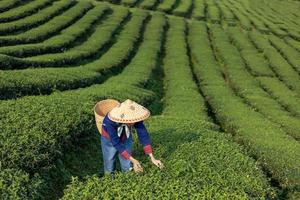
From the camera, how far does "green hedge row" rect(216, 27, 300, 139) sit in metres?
24.1

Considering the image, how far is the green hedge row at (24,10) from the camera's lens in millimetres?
37456

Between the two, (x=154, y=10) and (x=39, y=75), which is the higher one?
(x=39, y=75)

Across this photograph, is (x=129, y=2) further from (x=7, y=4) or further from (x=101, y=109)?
(x=101, y=109)

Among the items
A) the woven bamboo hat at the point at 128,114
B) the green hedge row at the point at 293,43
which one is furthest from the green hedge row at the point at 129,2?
the woven bamboo hat at the point at 128,114

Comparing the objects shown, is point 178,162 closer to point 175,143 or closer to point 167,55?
point 175,143

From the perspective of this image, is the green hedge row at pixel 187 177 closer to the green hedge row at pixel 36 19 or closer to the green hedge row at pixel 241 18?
the green hedge row at pixel 36 19

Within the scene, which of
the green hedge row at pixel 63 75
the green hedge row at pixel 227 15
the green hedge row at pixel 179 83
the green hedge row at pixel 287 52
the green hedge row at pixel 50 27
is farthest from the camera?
the green hedge row at pixel 227 15

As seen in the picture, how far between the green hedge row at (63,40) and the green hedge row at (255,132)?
9900mm

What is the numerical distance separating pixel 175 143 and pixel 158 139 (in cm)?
67

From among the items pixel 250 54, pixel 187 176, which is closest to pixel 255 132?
pixel 187 176

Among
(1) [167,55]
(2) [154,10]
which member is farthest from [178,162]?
(2) [154,10]

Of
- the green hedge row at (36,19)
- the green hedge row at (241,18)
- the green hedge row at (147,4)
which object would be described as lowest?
the green hedge row at (241,18)

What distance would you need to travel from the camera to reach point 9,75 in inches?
802

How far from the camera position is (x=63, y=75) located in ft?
79.2
